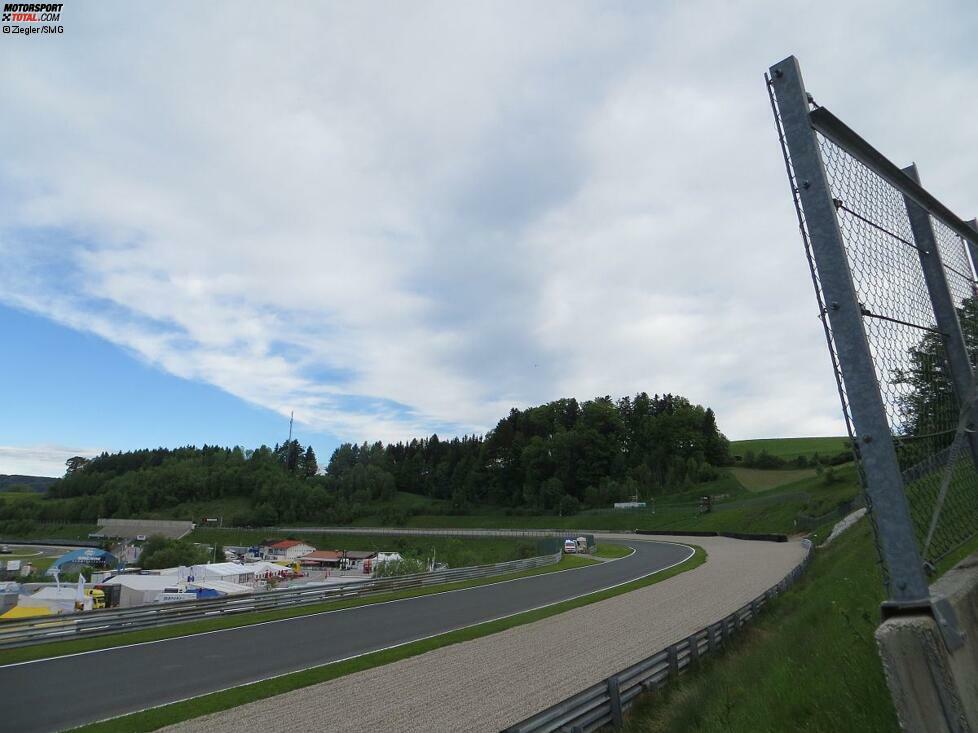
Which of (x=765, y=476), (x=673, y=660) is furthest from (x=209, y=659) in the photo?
(x=765, y=476)

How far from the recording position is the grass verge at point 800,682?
438 cm

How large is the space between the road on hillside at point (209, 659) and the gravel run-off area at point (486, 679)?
96cm

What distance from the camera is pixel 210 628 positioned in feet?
54.5

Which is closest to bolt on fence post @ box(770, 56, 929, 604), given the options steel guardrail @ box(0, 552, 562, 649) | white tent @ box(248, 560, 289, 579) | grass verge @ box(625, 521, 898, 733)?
grass verge @ box(625, 521, 898, 733)

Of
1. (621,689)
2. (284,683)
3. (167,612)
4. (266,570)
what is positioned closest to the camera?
(621,689)

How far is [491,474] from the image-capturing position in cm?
13838

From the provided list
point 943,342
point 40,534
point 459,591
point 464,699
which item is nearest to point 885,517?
point 943,342

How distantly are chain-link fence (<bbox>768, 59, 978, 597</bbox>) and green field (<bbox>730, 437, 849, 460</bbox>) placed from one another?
392 ft

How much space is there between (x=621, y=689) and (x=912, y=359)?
7.98 meters

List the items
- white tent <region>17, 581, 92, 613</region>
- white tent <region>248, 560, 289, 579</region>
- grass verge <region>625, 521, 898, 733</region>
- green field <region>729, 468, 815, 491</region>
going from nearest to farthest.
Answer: grass verge <region>625, 521, 898, 733</region> < white tent <region>17, 581, 92, 613</region> < white tent <region>248, 560, 289, 579</region> < green field <region>729, 468, 815, 491</region>

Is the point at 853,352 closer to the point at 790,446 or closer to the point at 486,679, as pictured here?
the point at 486,679

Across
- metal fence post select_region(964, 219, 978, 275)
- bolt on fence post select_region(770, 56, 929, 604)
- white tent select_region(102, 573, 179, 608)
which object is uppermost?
metal fence post select_region(964, 219, 978, 275)

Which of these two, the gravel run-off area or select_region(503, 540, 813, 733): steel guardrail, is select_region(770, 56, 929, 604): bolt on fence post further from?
the gravel run-off area

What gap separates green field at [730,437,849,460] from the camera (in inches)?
4498
